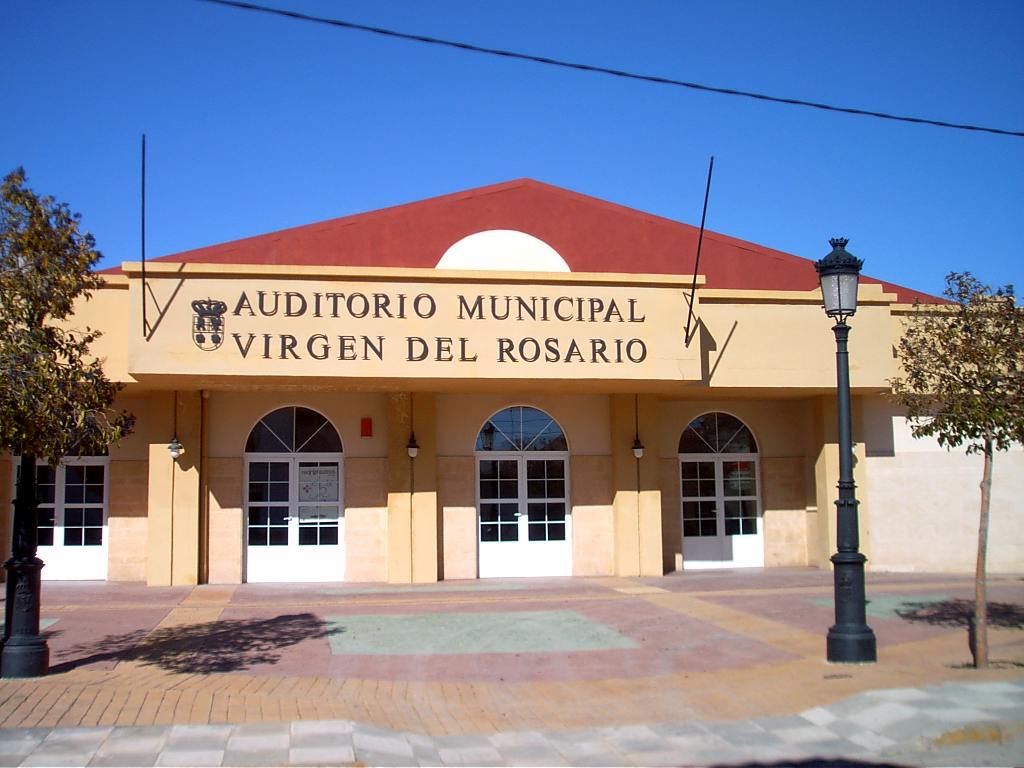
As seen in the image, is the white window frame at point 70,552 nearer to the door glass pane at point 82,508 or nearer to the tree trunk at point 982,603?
the door glass pane at point 82,508

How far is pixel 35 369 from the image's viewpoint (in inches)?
332

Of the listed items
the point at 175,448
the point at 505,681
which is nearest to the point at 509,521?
the point at 175,448

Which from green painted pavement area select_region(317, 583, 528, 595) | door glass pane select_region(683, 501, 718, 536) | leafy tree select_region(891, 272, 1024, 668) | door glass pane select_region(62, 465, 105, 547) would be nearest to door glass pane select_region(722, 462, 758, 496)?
door glass pane select_region(683, 501, 718, 536)

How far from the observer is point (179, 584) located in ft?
53.7

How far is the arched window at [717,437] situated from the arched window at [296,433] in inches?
261

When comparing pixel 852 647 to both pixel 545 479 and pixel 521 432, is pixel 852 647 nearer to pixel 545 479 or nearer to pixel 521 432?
pixel 545 479

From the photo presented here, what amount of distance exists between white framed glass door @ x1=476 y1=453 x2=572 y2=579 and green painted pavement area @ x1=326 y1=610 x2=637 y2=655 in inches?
156

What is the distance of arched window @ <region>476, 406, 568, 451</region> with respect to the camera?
18.0 m

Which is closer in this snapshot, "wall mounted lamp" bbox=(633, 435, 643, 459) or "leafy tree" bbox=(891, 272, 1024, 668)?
"leafy tree" bbox=(891, 272, 1024, 668)

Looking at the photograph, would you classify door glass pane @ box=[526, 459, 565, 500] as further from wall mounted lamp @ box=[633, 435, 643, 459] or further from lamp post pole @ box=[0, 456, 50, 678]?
lamp post pole @ box=[0, 456, 50, 678]

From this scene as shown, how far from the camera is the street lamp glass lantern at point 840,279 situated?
35.2 feet

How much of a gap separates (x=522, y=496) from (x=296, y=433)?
4.21 metres

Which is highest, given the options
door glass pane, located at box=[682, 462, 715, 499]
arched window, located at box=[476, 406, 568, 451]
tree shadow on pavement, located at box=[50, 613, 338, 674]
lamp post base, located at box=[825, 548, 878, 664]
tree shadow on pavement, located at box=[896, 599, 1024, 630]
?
arched window, located at box=[476, 406, 568, 451]

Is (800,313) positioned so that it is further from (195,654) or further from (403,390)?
(195,654)
